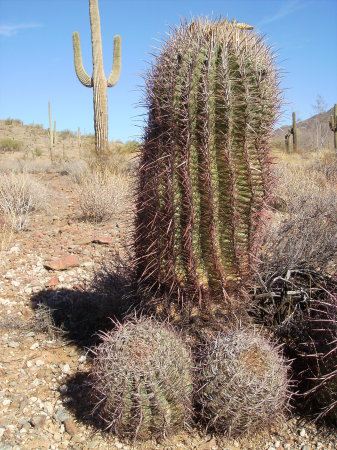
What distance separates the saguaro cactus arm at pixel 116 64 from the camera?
1378 centimetres

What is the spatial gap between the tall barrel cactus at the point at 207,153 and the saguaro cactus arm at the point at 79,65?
11189 mm

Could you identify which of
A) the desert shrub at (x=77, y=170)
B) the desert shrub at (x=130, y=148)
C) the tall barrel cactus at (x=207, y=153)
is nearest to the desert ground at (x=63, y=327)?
the desert shrub at (x=130, y=148)

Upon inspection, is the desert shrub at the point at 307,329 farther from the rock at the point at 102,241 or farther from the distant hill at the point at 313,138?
the rock at the point at 102,241

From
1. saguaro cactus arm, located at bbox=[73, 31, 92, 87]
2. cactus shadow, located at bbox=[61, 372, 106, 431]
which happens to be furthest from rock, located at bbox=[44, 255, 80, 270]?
saguaro cactus arm, located at bbox=[73, 31, 92, 87]

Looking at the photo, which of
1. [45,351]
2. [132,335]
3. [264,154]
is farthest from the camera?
[45,351]

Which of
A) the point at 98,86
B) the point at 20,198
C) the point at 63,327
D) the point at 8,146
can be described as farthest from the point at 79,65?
the point at 8,146

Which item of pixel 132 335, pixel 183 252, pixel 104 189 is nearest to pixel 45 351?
pixel 132 335

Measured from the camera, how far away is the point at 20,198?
737 centimetres

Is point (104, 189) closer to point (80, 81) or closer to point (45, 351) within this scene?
point (45, 351)

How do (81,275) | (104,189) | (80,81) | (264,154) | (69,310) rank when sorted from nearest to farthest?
(264,154)
(69,310)
(81,275)
(104,189)
(80,81)

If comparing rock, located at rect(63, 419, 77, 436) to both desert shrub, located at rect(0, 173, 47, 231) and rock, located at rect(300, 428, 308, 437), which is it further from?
desert shrub, located at rect(0, 173, 47, 231)

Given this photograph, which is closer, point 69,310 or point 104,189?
point 69,310

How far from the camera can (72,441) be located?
111 inches

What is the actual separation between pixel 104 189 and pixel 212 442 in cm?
533
